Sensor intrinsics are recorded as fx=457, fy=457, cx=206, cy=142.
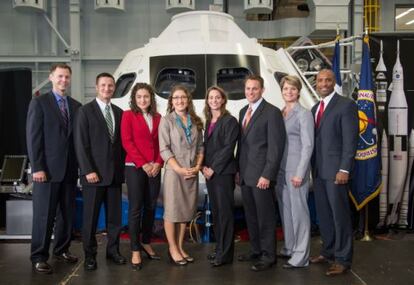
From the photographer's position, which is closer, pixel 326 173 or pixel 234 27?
pixel 326 173

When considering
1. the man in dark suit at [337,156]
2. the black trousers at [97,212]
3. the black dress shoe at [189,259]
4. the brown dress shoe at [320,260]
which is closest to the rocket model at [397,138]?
the brown dress shoe at [320,260]

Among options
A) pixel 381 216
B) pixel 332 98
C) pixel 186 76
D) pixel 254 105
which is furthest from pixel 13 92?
pixel 381 216

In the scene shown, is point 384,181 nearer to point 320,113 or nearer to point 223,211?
point 320,113

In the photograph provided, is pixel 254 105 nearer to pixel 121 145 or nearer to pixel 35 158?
pixel 121 145

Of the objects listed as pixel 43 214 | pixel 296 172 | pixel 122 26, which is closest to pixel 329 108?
pixel 296 172

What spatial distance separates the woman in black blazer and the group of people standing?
0.03ft

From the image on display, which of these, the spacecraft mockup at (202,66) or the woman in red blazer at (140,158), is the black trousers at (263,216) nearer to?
the woman in red blazer at (140,158)

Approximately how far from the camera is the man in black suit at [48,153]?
425 centimetres

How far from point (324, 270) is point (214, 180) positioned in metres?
1.35

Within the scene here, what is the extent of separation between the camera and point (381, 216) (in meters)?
6.98

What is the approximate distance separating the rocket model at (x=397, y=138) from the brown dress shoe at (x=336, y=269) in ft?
10.8

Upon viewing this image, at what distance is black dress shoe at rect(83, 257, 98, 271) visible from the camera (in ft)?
14.2

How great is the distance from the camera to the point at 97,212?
14.4ft

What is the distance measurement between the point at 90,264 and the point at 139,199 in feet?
2.56
